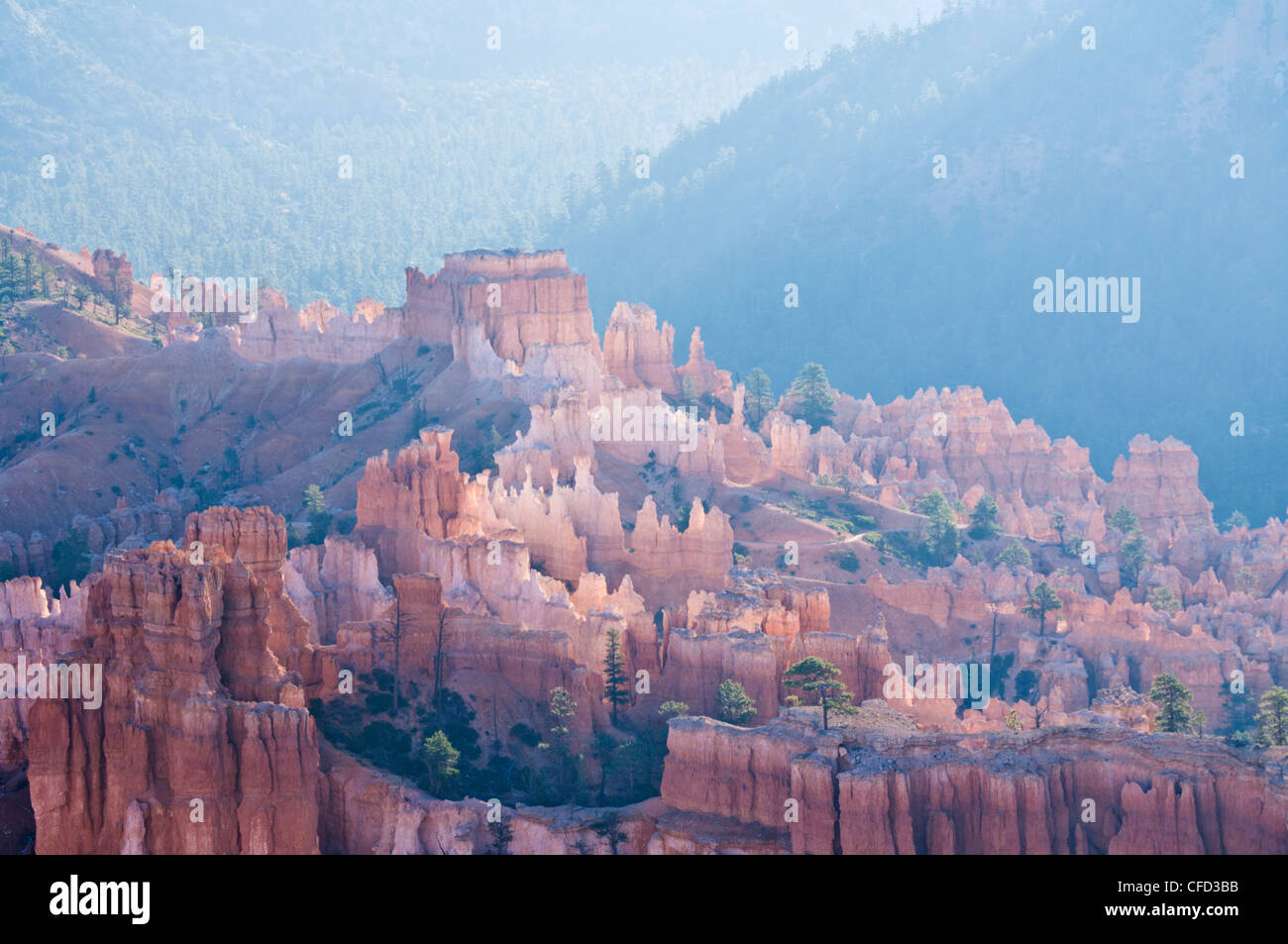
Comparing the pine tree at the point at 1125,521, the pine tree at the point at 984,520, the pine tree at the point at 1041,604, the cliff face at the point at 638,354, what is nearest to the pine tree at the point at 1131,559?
the pine tree at the point at 1125,521

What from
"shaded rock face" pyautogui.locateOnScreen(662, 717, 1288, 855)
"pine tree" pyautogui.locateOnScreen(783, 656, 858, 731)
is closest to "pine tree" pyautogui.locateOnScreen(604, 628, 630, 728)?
"pine tree" pyautogui.locateOnScreen(783, 656, 858, 731)

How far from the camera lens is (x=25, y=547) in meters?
94.2

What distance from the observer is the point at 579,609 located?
78.2 metres

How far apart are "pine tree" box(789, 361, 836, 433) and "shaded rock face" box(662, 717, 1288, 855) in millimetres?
62015

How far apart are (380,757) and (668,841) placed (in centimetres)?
1040

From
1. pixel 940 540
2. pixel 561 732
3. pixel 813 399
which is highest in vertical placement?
pixel 813 399

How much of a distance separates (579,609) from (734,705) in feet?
40.5

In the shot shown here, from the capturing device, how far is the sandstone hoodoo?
58.0 metres

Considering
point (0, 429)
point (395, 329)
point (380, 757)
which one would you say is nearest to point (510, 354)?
A: point (395, 329)

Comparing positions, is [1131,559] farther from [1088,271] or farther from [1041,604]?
[1088,271]

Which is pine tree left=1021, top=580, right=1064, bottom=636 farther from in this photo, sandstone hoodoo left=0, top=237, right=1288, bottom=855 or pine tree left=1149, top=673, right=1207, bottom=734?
pine tree left=1149, top=673, right=1207, bottom=734

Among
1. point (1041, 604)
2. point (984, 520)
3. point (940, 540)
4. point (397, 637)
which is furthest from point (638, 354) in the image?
point (397, 637)

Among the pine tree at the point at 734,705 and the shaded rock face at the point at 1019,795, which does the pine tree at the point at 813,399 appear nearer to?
the pine tree at the point at 734,705
